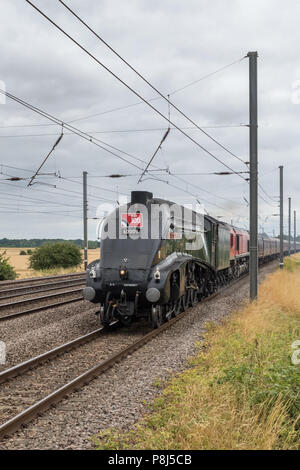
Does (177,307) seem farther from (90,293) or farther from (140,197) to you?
(140,197)

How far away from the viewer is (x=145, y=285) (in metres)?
10.9

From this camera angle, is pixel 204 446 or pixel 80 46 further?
pixel 80 46

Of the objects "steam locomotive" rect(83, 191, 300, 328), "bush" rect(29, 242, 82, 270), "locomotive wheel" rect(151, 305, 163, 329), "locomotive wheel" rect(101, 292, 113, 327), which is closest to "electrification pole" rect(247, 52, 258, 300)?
"steam locomotive" rect(83, 191, 300, 328)

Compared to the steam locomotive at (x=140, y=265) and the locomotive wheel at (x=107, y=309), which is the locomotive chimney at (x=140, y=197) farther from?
the locomotive wheel at (x=107, y=309)

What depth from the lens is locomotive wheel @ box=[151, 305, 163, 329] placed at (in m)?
11.3

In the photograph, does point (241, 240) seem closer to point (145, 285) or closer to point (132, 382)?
point (145, 285)

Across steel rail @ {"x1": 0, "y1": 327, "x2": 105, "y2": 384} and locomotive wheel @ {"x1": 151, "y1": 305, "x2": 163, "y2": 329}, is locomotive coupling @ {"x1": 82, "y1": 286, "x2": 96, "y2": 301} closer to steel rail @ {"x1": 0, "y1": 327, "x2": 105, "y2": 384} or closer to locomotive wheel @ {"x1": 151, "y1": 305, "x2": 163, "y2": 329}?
steel rail @ {"x1": 0, "y1": 327, "x2": 105, "y2": 384}

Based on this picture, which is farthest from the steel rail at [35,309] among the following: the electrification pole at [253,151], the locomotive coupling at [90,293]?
the electrification pole at [253,151]

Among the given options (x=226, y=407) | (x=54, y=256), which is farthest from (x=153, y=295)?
(x=54, y=256)

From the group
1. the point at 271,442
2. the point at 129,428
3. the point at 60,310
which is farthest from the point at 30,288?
the point at 271,442

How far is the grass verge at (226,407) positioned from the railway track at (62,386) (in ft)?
3.58

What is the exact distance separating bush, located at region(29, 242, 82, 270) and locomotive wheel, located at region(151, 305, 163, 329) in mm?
24921

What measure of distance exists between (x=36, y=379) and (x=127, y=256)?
4409 mm

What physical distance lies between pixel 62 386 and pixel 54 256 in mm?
29424
